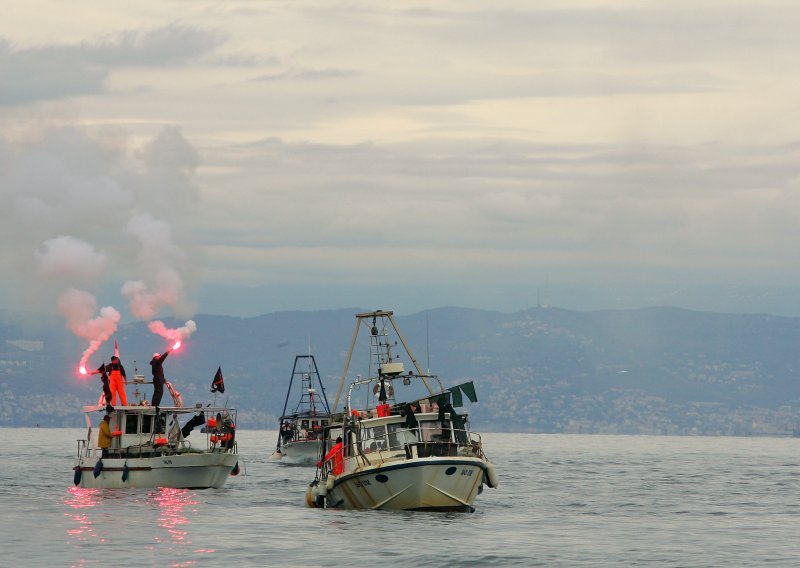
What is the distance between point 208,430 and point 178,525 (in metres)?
24.2

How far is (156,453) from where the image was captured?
8912 centimetres

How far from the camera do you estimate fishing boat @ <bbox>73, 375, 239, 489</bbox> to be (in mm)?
87750

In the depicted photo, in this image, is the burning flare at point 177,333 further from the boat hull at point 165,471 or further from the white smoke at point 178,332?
the boat hull at point 165,471

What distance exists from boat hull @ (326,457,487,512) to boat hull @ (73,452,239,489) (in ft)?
66.9

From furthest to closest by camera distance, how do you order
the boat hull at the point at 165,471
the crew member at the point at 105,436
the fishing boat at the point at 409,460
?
the crew member at the point at 105,436 < the boat hull at the point at 165,471 < the fishing boat at the point at 409,460

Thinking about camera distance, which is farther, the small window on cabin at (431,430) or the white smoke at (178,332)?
the white smoke at (178,332)

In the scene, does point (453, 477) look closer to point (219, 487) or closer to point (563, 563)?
point (563, 563)

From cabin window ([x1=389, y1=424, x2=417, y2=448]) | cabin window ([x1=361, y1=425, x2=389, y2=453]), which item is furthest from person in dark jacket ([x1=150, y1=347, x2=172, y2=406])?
cabin window ([x1=389, y1=424, x2=417, y2=448])

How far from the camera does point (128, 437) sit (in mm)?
91625

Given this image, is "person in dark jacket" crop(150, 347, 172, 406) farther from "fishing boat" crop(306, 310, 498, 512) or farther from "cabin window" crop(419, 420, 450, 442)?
"cabin window" crop(419, 420, 450, 442)

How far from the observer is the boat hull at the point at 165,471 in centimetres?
8756

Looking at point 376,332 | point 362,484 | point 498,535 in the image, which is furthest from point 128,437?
point 498,535

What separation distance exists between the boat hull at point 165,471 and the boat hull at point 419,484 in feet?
66.9

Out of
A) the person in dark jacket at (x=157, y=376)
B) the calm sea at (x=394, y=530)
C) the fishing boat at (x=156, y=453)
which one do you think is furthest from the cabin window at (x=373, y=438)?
the person in dark jacket at (x=157, y=376)
